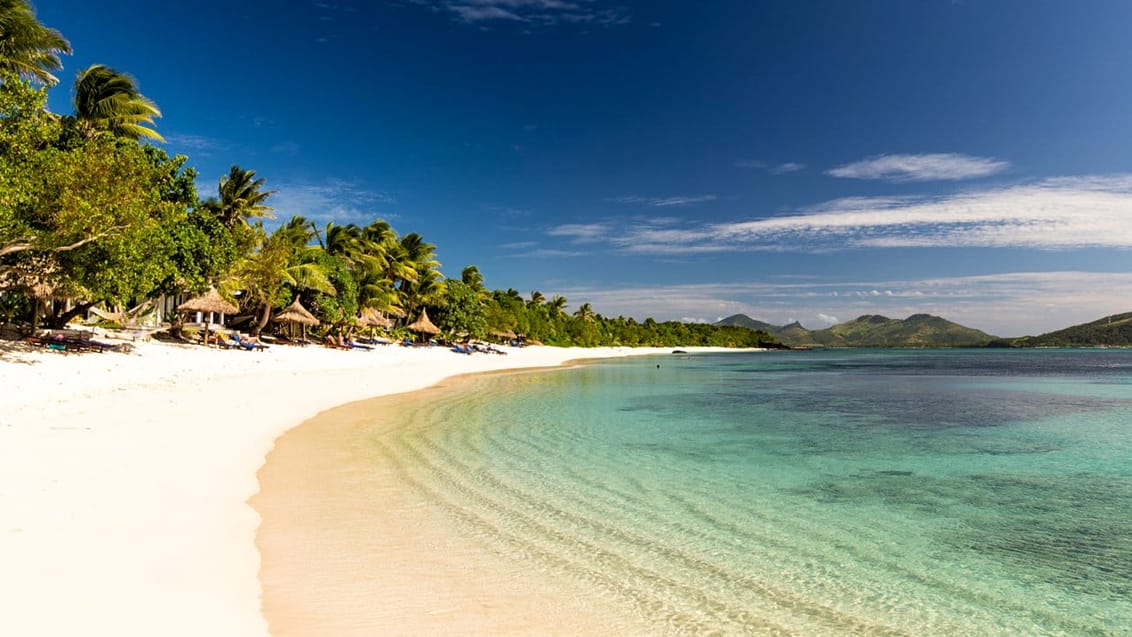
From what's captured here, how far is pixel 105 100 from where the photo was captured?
1172 inches

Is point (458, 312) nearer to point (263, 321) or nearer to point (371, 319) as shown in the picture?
point (371, 319)

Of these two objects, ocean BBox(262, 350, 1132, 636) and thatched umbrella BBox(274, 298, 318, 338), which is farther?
thatched umbrella BBox(274, 298, 318, 338)

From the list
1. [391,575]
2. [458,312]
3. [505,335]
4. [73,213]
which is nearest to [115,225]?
[73,213]

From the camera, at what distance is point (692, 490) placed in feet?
29.6

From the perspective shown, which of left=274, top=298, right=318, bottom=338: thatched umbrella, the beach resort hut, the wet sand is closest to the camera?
the wet sand

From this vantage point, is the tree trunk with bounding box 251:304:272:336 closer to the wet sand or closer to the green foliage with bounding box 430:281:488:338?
the green foliage with bounding box 430:281:488:338

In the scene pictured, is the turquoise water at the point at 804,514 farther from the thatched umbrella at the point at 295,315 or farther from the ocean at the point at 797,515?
the thatched umbrella at the point at 295,315

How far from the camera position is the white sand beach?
4.16m

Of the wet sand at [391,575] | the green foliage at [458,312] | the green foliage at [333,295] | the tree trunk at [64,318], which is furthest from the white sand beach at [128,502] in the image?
the green foliage at [458,312]

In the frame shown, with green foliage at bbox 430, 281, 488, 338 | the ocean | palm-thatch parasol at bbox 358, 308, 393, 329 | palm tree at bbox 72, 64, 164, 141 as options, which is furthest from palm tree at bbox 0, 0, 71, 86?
green foliage at bbox 430, 281, 488, 338

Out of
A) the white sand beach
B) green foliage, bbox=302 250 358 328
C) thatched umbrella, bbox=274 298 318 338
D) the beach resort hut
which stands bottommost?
the white sand beach

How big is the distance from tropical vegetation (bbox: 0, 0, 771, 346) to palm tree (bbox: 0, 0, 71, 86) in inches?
1.5

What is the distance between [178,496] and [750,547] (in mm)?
6895

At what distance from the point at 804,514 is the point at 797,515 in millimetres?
123
